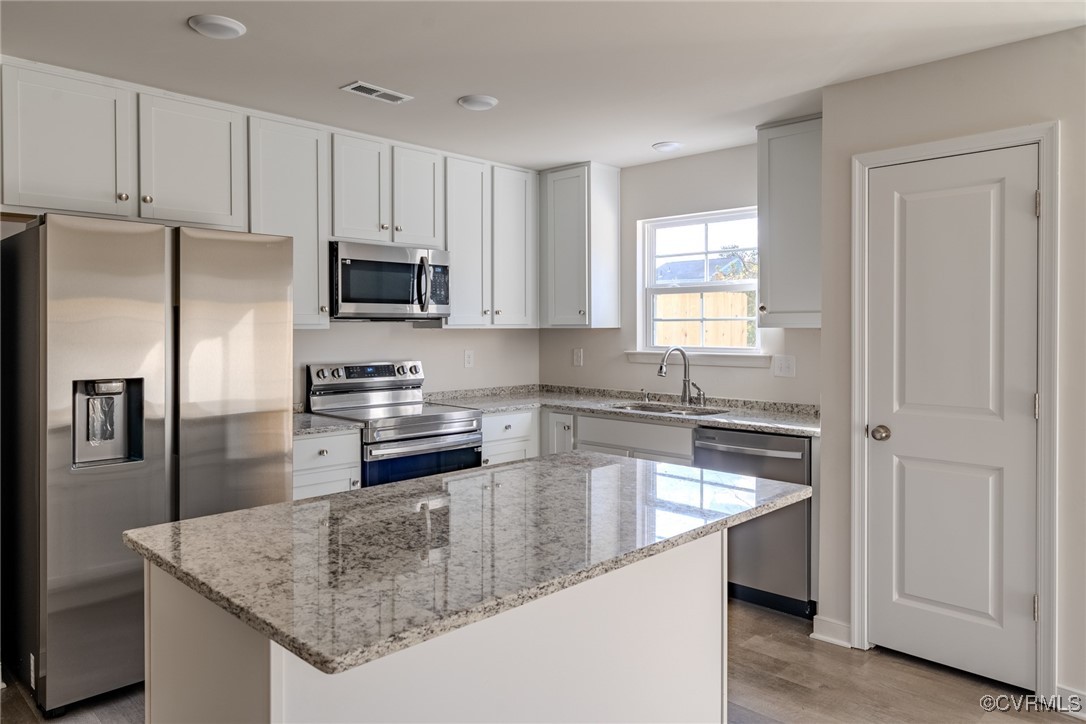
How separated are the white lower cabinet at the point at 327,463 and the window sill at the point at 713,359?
1912 mm

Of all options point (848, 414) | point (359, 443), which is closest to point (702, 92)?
point (848, 414)

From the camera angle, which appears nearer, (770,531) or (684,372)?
(770,531)

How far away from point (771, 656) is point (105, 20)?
3354mm

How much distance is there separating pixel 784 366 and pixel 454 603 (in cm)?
316

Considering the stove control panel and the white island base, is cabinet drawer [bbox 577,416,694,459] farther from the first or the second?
the white island base

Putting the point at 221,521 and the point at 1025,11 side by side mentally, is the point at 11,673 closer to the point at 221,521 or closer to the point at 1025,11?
the point at 221,521

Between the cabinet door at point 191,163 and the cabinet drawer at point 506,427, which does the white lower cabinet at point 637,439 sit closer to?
the cabinet drawer at point 506,427

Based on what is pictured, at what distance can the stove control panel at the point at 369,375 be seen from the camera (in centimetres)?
406

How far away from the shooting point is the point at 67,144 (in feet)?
9.32

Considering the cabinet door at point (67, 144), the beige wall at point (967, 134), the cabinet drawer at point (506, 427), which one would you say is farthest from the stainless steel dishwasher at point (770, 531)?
the cabinet door at point (67, 144)

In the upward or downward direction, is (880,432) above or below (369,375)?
below

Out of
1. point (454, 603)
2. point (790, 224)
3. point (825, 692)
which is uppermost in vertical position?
point (790, 224)

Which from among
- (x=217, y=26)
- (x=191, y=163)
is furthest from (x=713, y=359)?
(x=217, y=26)

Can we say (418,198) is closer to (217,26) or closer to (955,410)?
(217,26)
